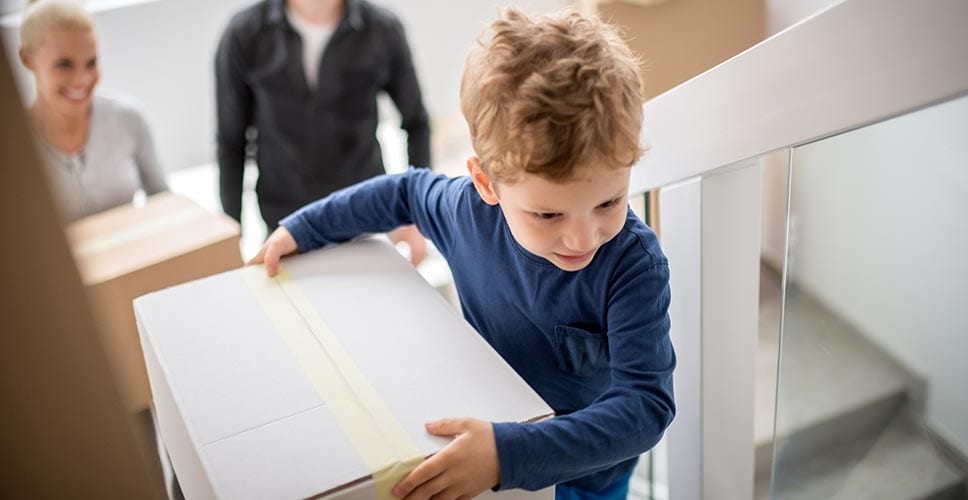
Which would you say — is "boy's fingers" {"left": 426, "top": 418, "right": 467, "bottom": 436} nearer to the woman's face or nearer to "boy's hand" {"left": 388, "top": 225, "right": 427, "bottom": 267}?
"boy's hand" {"left": 388, "top": 225, "right": 427, "bottom": 267}

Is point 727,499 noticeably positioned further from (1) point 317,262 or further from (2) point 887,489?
(1) point 317,262

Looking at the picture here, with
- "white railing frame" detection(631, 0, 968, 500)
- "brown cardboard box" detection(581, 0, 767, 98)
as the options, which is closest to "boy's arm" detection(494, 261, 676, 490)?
"white railing frame" detection(631, 0, 968, 500)

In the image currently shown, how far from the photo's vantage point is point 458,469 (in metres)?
0.65

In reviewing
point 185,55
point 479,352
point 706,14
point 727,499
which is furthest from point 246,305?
point 185,55

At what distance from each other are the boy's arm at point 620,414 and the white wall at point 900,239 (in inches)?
7.3

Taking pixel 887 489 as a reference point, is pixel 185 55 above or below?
above

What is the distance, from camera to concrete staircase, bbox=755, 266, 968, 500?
87 cm

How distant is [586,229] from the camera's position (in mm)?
741

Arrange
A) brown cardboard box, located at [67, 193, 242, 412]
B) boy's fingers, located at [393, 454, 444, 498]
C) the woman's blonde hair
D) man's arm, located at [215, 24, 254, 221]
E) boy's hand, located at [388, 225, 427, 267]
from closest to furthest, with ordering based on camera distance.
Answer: boy's fingers, located at [393, 454, 444, 498]
boy's hand, located at [388, 225, 427, 267]
brown cardboard box, located at [67, 193, 242, 412]
the woman's blonde hair
man's arm, located at [215, 24, 254, 221]

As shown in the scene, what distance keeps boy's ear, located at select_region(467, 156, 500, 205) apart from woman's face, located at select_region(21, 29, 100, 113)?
1.27m

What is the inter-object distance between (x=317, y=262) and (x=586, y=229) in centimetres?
34

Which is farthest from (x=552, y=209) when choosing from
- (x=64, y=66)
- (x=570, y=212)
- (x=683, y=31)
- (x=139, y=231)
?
(x=64, y=66)

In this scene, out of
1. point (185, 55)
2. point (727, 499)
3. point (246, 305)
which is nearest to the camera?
point (246, 305)

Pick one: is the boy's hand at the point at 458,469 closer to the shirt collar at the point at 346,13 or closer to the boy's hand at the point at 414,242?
the boy's hand at the point at 414,242
